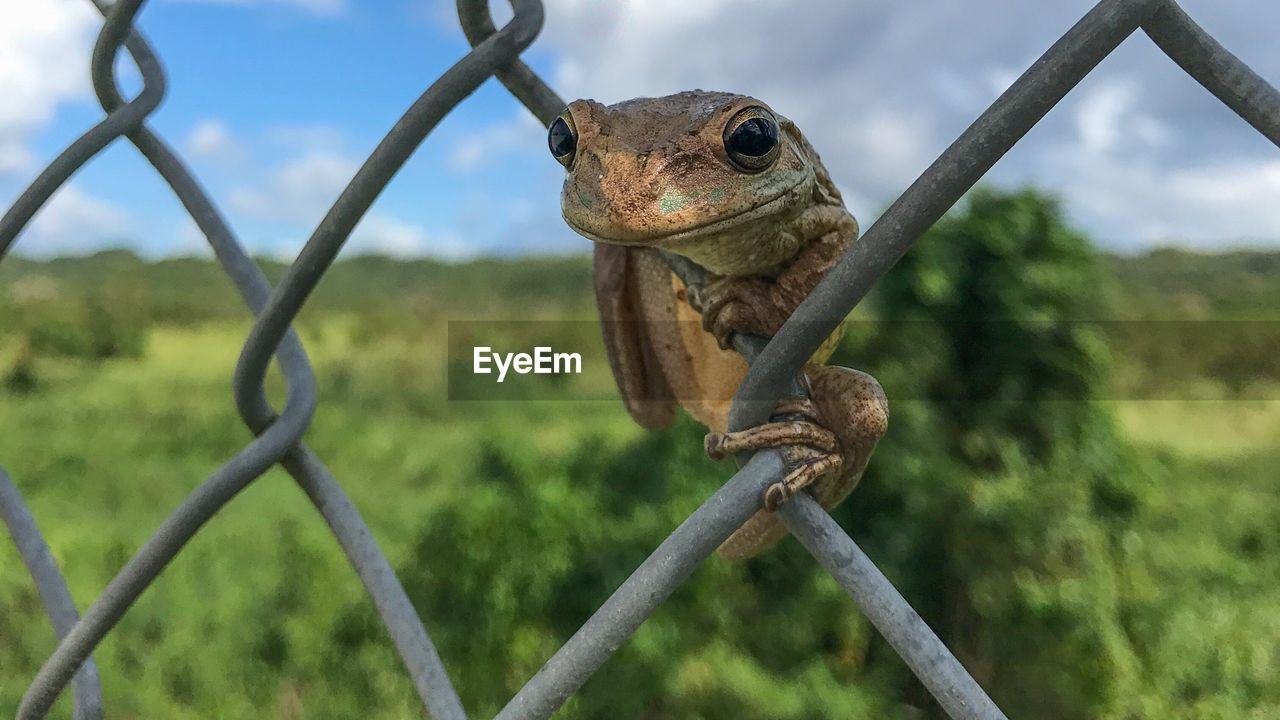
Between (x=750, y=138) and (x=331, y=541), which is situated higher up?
(x=331, y=541)

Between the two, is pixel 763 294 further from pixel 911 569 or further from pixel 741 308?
pixel 911 569

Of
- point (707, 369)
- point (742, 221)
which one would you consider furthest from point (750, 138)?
point (707, 369)

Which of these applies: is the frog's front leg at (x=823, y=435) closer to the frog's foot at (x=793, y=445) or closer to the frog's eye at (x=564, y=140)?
the frog's foot at (x=793, y=445)

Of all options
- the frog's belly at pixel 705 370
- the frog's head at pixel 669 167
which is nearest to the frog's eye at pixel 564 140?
the frog's head at pixel 669 167

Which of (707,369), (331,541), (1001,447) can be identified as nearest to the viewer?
(707,369)

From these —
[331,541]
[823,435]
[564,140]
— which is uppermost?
[331,541]

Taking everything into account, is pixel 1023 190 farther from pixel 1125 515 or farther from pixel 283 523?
pixel 283 523

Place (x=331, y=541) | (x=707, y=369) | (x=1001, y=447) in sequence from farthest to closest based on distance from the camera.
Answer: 1. (x=331, y=541)
2. (x=1001, y=447)
3. (x=707, y=369)
